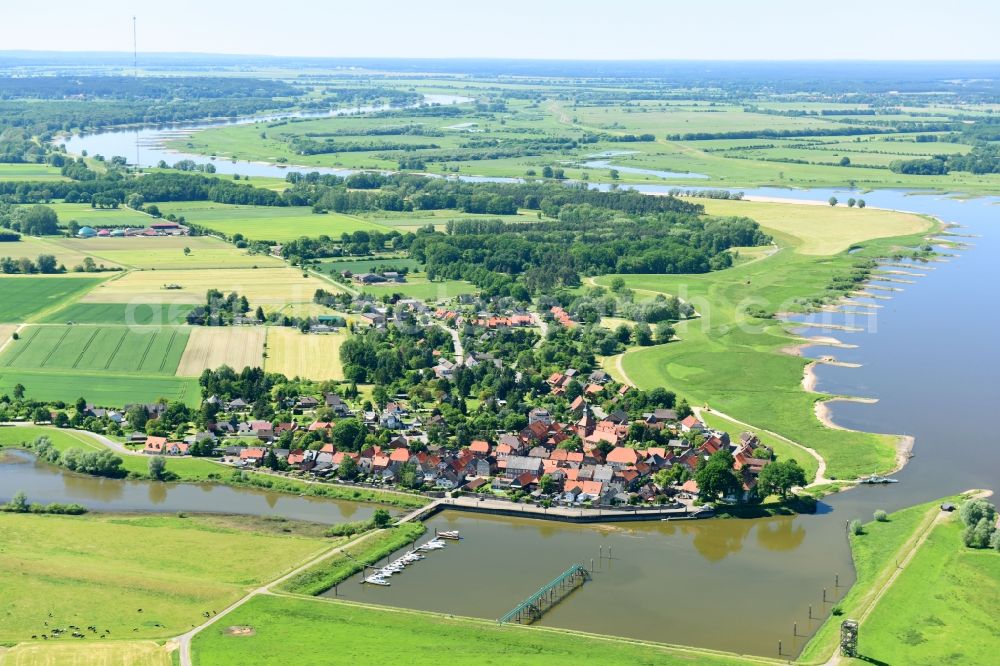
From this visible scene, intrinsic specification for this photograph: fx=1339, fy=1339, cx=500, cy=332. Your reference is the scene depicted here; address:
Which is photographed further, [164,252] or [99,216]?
[99,216]

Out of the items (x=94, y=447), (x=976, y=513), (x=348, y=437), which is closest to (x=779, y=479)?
(x=976, y=513)

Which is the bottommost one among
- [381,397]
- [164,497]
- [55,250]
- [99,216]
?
[164,497]

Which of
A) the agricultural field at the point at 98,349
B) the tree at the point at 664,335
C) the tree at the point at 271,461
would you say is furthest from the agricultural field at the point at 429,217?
the tree at the point at 271,461

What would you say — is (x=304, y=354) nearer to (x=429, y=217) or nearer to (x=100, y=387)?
(x=100, y=387)

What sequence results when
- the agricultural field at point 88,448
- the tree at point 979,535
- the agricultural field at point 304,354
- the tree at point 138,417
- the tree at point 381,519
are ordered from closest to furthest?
the tree at point 979,535 < the tree at point 381,519 < the agricultural field at point 88,448 < the tree at point 138,417 < the agricultural field at point 304,354

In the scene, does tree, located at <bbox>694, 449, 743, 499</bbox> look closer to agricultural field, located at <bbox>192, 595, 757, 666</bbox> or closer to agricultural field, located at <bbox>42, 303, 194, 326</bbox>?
agricultural field, located at <bbox>192, 595, 757, 666</bbox>

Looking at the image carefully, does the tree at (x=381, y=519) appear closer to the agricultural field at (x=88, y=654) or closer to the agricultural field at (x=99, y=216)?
the agricultural field at (x=88, y=654)

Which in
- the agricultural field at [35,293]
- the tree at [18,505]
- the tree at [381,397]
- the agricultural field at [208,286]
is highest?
the agricultural field at [208,286]
